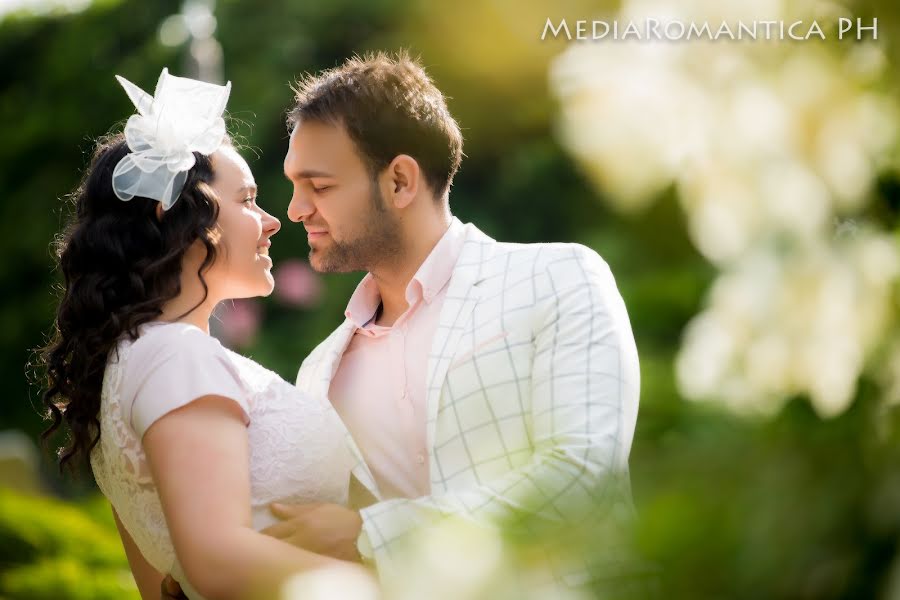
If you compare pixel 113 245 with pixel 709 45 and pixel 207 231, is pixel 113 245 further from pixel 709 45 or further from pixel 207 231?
pixel 709 45

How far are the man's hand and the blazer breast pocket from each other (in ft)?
1.84

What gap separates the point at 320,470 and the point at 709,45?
1.90 metres

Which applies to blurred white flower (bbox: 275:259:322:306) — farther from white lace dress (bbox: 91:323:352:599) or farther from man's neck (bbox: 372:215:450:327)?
white lace dress (bbox: 91:323:352:599)

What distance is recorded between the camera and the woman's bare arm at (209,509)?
207 cm

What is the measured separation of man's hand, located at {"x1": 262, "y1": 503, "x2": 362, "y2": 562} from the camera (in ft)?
7.46

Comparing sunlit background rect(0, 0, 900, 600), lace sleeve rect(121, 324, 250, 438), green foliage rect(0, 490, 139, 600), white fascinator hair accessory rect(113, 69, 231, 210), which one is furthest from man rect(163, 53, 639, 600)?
green foliage rect(0, 490, 139, 600)

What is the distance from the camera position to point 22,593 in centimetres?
570

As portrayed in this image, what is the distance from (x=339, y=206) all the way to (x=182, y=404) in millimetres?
1242

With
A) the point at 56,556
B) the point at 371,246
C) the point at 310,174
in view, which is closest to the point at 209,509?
the point at 371,246

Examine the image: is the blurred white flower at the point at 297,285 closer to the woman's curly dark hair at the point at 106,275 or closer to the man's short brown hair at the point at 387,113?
the man's short brown hair at the point at 387,113

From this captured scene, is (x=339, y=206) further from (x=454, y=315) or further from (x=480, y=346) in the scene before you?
(x=480, y=346)

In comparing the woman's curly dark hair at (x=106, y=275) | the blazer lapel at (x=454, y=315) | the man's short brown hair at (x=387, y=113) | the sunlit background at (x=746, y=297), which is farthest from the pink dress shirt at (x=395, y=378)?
the sunlit background at (x=746, y=297)

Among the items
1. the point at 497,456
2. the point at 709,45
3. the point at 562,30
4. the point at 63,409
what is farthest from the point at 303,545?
the point at 709,45

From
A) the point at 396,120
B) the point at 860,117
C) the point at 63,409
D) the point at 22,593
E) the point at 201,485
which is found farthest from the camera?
the point at 22,593
